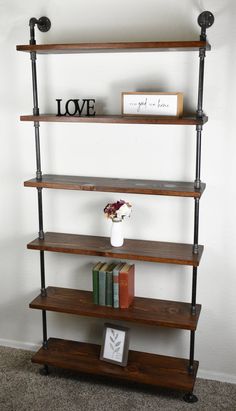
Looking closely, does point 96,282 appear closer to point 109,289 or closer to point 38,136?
point 109,289

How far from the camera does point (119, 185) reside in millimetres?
2365

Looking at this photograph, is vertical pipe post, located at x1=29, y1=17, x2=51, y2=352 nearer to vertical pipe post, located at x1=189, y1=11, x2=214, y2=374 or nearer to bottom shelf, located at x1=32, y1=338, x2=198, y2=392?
bottom shelf, located at x1=32, y1=338, x2=198, y2=392

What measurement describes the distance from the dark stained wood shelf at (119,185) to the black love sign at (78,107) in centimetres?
31

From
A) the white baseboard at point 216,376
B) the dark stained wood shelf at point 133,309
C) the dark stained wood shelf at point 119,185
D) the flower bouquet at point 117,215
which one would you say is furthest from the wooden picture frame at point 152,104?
the white baseboard at point 216,376

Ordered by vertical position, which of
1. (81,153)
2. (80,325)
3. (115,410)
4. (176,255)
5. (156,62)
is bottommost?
(115,410)

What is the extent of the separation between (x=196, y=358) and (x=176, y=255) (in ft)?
2.14

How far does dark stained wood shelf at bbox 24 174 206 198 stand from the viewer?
7.38 feet

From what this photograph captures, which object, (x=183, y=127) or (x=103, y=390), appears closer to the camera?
(x=183, y=127)

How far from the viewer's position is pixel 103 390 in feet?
8.40

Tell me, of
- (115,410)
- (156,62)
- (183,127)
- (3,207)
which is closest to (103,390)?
(115,410)

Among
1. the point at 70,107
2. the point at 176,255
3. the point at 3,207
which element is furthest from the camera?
the point at 3,207

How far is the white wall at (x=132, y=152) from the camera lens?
2330 millimetres

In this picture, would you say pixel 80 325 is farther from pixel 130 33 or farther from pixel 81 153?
pixel 130 33

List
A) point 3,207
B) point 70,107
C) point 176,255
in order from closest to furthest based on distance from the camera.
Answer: point 176,255, point 70,107, point 3,207
